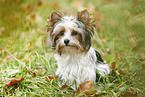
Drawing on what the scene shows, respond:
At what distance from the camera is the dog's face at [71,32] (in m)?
2.98

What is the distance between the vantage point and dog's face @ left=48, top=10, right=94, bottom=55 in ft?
9.79

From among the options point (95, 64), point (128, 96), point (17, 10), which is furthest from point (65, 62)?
point (17, 10)

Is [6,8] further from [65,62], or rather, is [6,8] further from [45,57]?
[65,62]

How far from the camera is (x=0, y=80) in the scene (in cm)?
345

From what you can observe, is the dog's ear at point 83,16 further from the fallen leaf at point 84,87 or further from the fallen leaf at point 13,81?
the fallen leaf at point 13,81

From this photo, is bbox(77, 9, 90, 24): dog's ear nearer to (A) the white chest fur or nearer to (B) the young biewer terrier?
(B) the young biewer terrier

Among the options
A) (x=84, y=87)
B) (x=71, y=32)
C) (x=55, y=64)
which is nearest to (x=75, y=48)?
(x=71, y=32)

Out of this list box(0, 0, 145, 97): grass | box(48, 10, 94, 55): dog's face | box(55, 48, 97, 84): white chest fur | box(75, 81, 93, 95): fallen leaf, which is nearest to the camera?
box(0, 0, 145, 97): grass

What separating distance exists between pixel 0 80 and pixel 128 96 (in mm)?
2206

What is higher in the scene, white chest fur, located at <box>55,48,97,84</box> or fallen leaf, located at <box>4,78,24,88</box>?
white chest fur, located at <box>55,48,97,84</box>

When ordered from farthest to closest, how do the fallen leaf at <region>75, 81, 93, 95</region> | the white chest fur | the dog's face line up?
1. the white chest fur
2. the fallen leaf at <region>75, 81, 93, 95</region>
3. the dog's face

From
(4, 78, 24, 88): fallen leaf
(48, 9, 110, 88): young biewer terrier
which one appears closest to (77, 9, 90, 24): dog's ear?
(48, 9, 110, 88): young biewer terrier

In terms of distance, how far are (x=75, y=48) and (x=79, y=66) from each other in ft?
1.11

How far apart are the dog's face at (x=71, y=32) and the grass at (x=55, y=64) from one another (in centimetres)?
57
